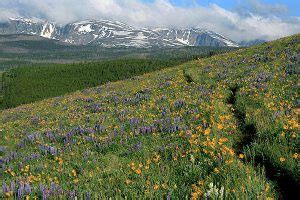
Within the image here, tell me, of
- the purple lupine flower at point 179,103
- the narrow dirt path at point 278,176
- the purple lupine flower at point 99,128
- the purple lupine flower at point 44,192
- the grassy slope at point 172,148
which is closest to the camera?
the narrow dirt path at point 278,176

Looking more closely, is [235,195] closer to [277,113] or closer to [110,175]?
[110,175]

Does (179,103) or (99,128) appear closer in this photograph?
(99,128)

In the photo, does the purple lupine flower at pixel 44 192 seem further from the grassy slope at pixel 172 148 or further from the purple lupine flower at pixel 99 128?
the purple lupine flower at pixel 99 128

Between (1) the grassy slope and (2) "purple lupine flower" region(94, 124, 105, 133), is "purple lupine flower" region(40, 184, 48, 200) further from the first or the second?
(2) "purple lupine flower" region(94, 124, 105, 133)

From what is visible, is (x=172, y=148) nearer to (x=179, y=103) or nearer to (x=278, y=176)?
(x=278, y=176)

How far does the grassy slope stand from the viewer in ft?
21.2

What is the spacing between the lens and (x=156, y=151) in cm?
940

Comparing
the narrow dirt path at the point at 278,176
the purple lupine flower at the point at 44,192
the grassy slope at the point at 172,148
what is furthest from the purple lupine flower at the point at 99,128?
the purple lupine flower at the point at 44,192

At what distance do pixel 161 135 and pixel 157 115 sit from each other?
2.83 metres

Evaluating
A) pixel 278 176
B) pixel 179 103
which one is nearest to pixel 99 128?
pixel 179 103

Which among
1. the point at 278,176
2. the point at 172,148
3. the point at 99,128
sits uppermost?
the point at 278,176

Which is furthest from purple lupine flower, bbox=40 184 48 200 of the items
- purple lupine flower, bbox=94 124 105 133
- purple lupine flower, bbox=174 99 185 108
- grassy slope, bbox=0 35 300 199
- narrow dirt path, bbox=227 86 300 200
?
purple lupine flower, bbox=174 99 185 108

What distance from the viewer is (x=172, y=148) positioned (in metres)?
8.96

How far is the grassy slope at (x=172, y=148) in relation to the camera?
6465mm
